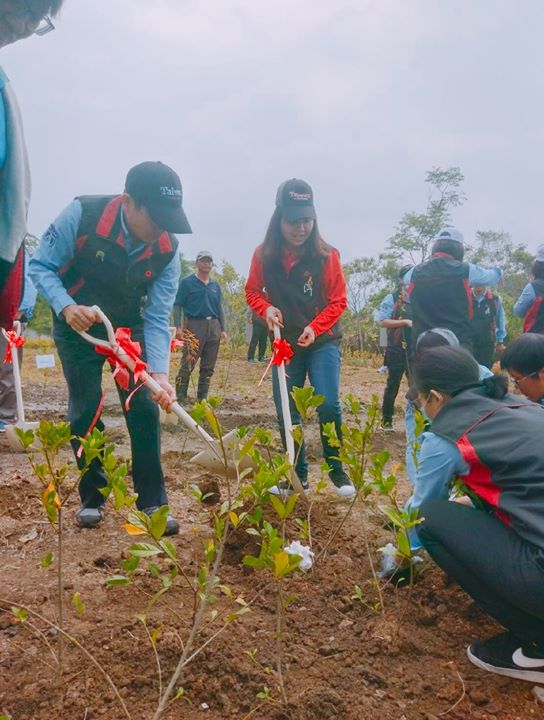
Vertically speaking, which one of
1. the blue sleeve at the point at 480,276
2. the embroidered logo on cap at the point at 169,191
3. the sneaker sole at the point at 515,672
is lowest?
the sneaker sole at the point at 515,672

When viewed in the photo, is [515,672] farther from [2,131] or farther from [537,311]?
[537,311]

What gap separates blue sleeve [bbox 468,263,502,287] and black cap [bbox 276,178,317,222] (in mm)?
1445

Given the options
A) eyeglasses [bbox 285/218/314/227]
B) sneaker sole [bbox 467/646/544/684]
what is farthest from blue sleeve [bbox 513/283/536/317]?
sneaker sole [bbox 467/646/544/684]

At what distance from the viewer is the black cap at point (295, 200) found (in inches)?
128

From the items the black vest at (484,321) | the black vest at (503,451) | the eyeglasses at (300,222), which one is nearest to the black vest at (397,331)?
the black vest at (484,321)

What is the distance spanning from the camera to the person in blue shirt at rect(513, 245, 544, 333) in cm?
412

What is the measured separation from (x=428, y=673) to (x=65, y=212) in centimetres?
223

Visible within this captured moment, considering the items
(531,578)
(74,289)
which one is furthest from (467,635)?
(74,289)

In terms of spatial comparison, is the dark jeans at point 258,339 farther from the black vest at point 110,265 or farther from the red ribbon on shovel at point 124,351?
the red ribbon on shovel at point 124,351

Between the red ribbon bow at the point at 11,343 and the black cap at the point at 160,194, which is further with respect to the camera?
the red ribbon bow at the point at 11,343

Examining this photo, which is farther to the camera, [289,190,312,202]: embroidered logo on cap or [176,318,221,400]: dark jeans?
[176,318,221,400]: dark jeans

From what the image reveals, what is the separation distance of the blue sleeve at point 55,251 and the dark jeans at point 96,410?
202mm

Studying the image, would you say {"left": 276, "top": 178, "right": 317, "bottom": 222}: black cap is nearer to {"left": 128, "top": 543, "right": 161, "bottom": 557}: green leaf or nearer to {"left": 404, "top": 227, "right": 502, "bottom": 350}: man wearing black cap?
{"left": 404, "top": 227, "right": 502, "bottom": 350}: man wearing black cap

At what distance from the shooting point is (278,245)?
3436 mm
